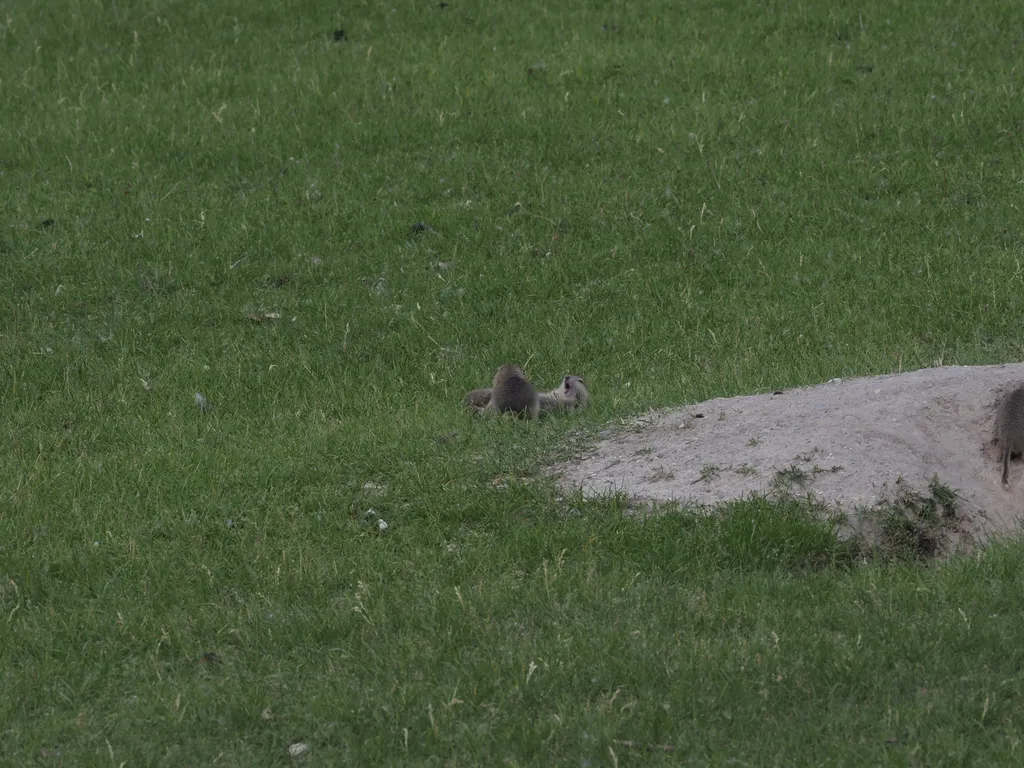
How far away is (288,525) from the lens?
7.95 meters

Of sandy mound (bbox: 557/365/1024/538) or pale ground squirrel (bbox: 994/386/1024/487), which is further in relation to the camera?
pale ground squirrel (bbox: 994/386/1024/487)

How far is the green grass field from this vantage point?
595cm

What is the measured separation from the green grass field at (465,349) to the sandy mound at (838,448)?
384 mm

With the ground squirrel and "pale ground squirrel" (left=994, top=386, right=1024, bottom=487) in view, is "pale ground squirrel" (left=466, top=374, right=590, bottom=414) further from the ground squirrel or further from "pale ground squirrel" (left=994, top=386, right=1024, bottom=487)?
"pale ground squirrel" (left=994, top=386, right=1024, bottom=487)

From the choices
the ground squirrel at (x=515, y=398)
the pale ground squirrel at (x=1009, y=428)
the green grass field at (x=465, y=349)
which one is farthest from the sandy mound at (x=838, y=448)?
the ground squirrel at (x=515, y=398)

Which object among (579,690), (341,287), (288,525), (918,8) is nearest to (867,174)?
(918,8)

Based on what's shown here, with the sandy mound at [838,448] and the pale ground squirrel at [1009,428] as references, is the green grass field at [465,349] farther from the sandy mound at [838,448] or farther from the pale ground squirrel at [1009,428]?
the pale ground squirrel at [1009,428]

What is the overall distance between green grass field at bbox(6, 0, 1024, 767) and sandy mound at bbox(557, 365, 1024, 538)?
38 cm

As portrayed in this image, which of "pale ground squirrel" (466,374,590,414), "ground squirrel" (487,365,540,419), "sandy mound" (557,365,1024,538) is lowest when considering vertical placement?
"pale ground squirrel" (466,374,590,414)

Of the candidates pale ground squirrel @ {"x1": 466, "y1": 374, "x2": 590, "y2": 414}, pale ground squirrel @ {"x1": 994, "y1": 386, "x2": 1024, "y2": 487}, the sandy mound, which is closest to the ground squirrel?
pale ground squirrel @ {"x1": 466, "y1": 374, "x2": 590, "y2": 414}

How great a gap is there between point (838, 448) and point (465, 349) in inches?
176

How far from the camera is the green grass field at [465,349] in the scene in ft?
19.5

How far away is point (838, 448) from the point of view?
8023 mm

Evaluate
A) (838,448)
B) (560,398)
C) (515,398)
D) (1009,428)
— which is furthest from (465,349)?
(1009,428)
